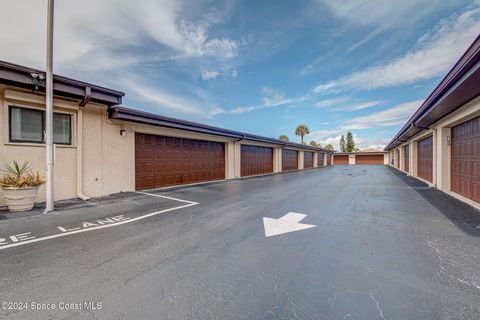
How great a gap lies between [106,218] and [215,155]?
9578mm

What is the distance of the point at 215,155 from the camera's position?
14492 millimetres

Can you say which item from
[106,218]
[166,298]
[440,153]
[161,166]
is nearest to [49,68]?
[106,218]

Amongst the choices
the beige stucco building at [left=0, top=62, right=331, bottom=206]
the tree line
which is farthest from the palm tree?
the beige stucco building at [left=0, top=62, right=331, bottom=206]

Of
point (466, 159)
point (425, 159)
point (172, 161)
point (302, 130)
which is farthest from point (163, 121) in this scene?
point (302, 130)

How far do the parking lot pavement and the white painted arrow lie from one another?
0.05m

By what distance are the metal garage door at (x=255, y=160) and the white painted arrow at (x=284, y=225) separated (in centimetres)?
1176

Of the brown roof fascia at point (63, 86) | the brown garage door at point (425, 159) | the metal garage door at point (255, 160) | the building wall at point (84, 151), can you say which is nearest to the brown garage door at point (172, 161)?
the building wall at point (84, 151)

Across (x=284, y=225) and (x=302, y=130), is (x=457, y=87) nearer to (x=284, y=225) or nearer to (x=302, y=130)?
(x=284, y=225)

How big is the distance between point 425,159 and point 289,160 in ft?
43.8

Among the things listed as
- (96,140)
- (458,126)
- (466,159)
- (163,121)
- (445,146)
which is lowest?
(466,159)

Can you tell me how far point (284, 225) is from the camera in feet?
15.0

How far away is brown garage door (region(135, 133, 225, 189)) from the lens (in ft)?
32.7

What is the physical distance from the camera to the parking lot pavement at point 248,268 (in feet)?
6.55

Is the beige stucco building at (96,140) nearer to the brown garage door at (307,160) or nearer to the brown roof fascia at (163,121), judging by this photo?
the brown roof fascia at (163,121)
